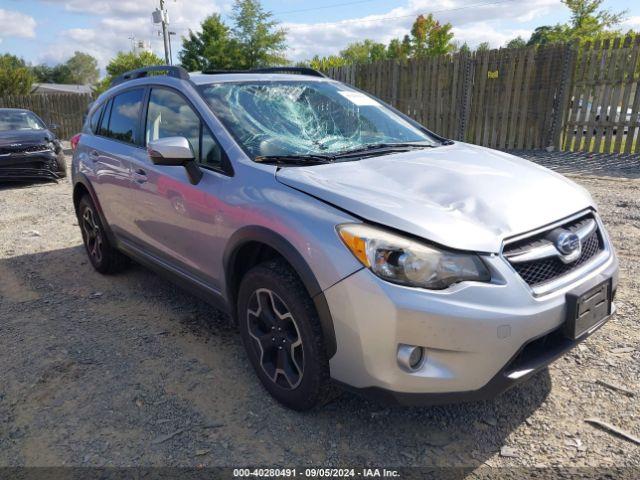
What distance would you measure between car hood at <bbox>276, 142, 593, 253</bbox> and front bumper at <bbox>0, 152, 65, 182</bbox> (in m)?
8.41

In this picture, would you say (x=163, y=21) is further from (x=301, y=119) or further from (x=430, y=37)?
(x=301, y=119)

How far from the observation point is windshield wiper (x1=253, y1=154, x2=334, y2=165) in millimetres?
2639

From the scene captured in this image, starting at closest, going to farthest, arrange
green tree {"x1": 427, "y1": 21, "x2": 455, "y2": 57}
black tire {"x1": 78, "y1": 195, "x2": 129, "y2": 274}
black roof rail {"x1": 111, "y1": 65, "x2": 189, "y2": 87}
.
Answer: black roof rail {"x1": 111, "y1": 65, "x2": 189, "y2": 87}
black tire {"x1": 78, "y1": 195, "x2": 129, "y2": 274}
green tree {"x1": 427, "y1": 21, "x2": 455, "y2": 57}

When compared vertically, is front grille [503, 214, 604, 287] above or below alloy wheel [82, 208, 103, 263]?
above

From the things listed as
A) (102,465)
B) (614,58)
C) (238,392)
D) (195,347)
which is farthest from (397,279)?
(614,58)

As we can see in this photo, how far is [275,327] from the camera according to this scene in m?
2.49

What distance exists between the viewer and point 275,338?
2.50 metres

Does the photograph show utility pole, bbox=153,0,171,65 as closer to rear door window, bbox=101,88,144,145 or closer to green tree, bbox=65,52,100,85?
rear door window, bbox=101,88,144,145

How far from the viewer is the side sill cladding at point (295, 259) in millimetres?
2123

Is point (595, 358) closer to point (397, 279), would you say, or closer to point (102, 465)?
point (397, 279)

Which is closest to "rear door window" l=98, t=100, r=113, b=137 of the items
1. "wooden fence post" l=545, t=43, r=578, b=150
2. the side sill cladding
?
the side sill cladding

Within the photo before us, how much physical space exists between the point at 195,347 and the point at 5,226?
488 centimetres

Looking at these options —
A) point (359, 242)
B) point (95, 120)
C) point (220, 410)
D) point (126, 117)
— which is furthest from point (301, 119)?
point (95, 120)

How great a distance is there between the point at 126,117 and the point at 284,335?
2535mm
